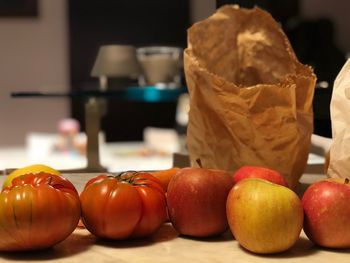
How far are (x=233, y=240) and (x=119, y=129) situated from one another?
3.04 metres

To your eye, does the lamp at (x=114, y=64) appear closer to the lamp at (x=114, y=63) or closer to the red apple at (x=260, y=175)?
the lamp at (x=114, y=63)

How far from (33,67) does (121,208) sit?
9.72 ft

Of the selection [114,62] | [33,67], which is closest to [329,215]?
[114,62]

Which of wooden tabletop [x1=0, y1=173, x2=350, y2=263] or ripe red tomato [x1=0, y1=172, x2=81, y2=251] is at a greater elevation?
ripe red tomato [x1=0, y1=172, x2=81, y2=251]

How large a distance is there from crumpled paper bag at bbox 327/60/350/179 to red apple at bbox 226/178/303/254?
0.22 metres

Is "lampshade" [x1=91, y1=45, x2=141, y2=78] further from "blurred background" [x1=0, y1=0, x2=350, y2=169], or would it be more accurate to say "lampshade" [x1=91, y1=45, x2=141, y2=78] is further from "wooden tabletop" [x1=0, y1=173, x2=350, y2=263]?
"blurred background" [x1=0, y1=0, x2=350, y2=169]

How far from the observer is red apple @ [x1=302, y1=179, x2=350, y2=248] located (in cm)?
67

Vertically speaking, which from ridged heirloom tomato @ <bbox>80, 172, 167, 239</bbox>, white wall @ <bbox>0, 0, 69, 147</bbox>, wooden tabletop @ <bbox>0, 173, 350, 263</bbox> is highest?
ridged heirloom tomato @ <bbox>80, 172, 167, 239</bbox>

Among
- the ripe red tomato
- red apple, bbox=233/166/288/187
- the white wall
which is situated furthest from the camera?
the white wall

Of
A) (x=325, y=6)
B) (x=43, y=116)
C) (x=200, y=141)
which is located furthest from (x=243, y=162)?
(x=43, y=116)

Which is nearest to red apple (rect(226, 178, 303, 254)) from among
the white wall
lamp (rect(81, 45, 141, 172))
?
lamp (rect(81, 45, 141, 172))

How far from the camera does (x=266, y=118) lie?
912mm

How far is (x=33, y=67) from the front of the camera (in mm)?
3521

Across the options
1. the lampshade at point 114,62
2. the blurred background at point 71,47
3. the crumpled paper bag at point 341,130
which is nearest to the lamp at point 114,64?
the lampshade at point 114,62
